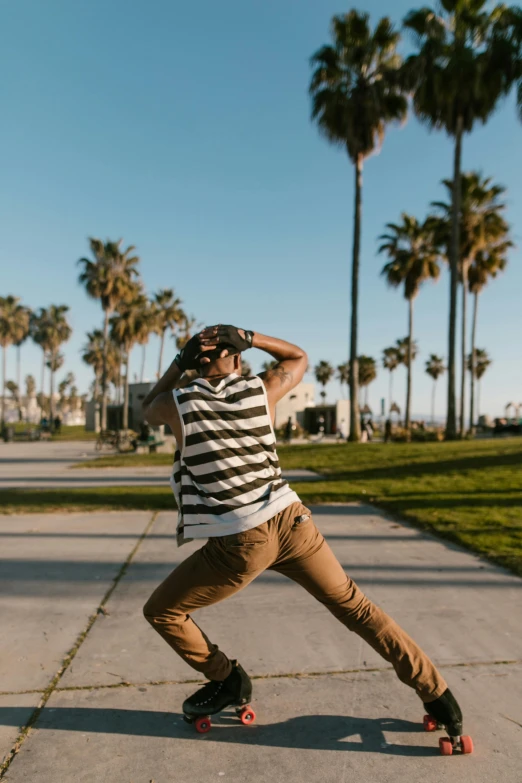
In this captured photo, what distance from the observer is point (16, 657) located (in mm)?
3418

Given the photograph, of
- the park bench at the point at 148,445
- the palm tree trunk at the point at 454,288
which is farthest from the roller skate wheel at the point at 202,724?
the palm tree trunk at the point at 454,288

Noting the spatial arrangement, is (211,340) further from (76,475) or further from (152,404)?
(76,475)

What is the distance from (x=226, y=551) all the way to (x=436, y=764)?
1.17m

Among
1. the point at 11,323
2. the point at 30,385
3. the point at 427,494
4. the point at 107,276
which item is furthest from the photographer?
the point at 30,385

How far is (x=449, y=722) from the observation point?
8.07 feet

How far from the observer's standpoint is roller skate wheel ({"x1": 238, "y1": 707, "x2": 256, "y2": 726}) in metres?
2.69

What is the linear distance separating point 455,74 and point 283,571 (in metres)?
24.2

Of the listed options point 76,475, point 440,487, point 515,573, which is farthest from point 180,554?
point 76,475

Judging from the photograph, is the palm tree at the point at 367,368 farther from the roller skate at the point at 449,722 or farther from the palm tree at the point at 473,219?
the roller skate at the point at 449,722

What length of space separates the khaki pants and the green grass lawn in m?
2.93

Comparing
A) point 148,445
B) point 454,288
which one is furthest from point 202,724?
point 454,288

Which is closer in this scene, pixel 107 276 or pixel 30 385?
pixel 107 276

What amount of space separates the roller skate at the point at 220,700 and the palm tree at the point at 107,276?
4388 centimetres

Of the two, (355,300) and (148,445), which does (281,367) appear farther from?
(355,300)
